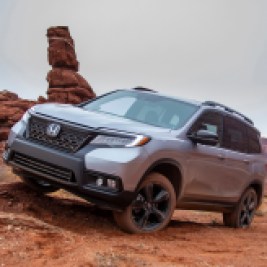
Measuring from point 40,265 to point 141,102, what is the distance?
442 centimetres

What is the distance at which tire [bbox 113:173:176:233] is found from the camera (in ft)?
19.7

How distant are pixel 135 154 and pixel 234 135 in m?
3.52

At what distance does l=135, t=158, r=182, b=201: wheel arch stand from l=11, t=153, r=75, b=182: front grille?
1.10m

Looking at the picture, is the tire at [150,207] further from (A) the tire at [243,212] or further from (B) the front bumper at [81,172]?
(A) the tire at [243,212]

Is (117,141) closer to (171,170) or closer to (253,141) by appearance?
(171,170)

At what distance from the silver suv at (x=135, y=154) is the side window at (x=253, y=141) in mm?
949

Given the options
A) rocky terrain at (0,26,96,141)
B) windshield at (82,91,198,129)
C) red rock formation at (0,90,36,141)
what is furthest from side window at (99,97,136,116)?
rocky terrain at (0,26,96,141)

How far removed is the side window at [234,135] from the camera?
834 cm

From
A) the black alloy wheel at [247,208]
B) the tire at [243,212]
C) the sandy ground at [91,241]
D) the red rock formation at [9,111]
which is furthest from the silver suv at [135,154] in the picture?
the red rock formation at [9,111]

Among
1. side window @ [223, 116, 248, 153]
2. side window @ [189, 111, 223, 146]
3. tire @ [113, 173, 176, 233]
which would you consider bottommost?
tire @ [113, 173, 176, 233]

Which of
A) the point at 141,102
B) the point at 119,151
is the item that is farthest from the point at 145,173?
the point at 141,102

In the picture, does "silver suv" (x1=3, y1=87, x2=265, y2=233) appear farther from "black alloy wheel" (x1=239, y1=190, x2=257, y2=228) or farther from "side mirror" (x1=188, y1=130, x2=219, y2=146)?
"black alloy wheel" (x1=239, y1=190, x2=257, y2=228)

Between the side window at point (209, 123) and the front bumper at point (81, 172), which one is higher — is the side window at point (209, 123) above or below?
above

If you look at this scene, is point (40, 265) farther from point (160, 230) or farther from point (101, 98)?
point (101, 98)
